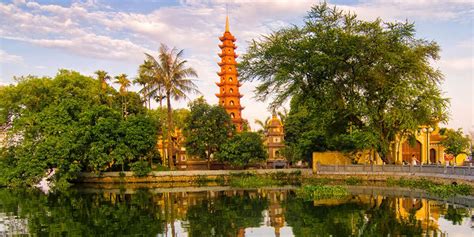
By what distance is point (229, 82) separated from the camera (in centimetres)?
6138

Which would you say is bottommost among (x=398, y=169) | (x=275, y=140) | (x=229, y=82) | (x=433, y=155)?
(x=398, y=169)

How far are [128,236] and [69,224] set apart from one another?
4.26 meters

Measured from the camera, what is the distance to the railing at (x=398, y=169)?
26.0 m

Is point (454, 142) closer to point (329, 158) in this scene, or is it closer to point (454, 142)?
point (454, 142)

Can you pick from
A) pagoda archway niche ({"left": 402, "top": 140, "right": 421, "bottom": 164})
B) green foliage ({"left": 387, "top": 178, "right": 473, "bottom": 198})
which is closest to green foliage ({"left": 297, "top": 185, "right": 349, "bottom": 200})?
green foliage ({"left": 387, "top": 178, "right": 473, "bottom": 198})

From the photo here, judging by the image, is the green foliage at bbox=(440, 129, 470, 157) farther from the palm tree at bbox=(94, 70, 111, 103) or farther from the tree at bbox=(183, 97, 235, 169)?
the palm tree at bbox=(94, 70, 111, 103)

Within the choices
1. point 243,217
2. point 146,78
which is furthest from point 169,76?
point 243,217

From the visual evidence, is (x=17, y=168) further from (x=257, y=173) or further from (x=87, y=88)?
(x=257, y=173)

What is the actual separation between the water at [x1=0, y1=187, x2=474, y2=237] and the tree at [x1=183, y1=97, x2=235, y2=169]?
17195 millimetres

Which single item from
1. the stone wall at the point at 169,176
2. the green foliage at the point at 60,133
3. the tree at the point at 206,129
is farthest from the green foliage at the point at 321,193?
the green foliage at the point at 60,133

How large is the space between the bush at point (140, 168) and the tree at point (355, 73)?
11.9 metres

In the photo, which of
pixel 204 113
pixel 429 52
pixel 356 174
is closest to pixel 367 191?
pixel 356 174

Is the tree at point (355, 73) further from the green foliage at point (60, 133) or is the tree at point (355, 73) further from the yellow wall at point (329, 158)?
the green foliage at point (60, 133)

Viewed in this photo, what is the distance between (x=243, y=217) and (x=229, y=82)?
43508 mm
